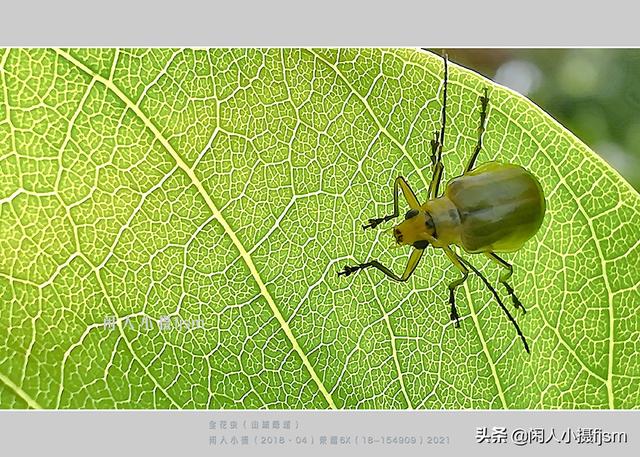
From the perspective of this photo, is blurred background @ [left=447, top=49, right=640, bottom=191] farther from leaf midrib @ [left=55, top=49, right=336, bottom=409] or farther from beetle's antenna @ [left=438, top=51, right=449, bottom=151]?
leaf midrib @ [left=55, top=49, right=336, bottom=409]

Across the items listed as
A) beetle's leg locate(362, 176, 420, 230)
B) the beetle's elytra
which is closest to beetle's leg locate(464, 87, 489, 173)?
the beetle's elytra

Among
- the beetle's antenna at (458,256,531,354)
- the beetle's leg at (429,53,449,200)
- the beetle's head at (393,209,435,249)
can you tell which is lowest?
the beetle's antenna at (458,256,531,354)

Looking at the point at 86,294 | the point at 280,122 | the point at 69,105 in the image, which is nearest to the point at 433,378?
the point at 280,122

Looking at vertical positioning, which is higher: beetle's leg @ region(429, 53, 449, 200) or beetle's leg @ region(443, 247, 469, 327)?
beetle's leg @ region(429, 53, 449, 200)

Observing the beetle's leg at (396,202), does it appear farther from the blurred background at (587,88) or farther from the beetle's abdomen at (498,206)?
the blurred background at (587,88)

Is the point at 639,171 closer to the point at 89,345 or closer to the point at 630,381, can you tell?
the point at 630,381

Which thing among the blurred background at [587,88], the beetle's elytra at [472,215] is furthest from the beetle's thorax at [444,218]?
the blurred background at [587,88]
